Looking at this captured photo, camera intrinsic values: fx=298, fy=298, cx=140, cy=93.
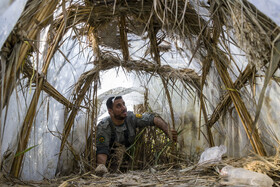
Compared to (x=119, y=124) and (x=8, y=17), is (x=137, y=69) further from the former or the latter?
(x=8, y=17)

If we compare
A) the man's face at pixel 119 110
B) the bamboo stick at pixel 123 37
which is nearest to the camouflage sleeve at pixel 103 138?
the man's face at pixel 119 110

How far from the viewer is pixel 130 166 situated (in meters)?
2.95

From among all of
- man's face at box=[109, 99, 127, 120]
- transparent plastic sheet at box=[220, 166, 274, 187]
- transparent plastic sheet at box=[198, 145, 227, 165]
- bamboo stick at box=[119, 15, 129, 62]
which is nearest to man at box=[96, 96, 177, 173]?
man's face at box=[109, 99, 127, 120]

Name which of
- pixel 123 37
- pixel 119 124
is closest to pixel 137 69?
pixel 123 37

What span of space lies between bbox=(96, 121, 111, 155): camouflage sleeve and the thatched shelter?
169 millimetres

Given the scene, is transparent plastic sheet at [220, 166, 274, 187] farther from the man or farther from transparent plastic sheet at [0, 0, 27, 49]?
the man

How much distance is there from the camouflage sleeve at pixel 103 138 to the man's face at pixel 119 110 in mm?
138

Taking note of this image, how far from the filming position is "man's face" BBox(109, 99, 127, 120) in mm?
3258

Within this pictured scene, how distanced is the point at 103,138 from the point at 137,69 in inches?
34.4

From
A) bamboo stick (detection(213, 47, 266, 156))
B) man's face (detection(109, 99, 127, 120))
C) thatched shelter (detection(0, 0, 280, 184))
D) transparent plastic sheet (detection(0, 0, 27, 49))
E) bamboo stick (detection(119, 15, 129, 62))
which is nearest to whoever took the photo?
transparent plastic sheet (detection(0, 0, 27, 49))

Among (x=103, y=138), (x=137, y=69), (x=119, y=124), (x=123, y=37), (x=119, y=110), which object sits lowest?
(x=103, y=138)

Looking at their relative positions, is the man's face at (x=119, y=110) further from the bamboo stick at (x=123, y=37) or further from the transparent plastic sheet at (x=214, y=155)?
the transparent plastic sheet at (x=214, y=155)

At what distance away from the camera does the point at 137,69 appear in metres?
2.77

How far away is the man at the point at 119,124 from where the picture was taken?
10.2 feet
